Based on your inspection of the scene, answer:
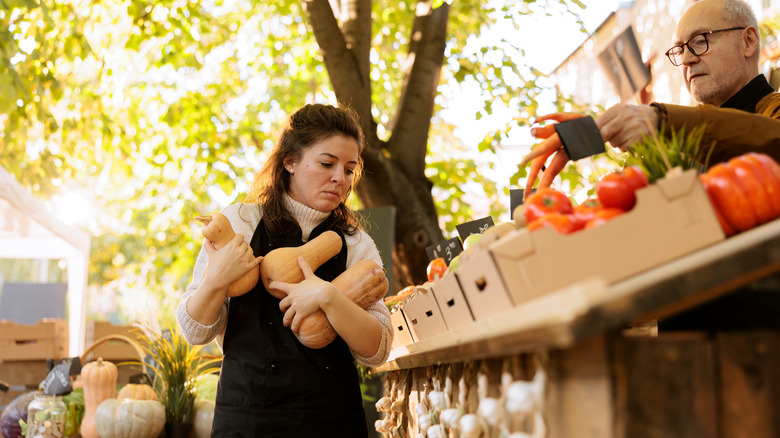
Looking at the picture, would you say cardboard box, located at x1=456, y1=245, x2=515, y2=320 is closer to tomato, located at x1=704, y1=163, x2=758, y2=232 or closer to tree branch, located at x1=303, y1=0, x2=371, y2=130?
tomato, located at x1=704, y1=163, x2=758, y2=232

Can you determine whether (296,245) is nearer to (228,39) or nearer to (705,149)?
(705,149)

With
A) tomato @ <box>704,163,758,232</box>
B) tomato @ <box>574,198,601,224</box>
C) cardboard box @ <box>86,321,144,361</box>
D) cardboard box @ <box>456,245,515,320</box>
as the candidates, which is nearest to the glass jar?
cardboard box @ <box>86,321,144,361</box>

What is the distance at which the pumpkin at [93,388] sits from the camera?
12.6 feet

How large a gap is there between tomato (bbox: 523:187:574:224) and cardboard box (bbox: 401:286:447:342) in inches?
19.5

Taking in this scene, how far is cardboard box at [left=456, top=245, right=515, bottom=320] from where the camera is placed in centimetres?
124

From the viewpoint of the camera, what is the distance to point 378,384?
4.23m

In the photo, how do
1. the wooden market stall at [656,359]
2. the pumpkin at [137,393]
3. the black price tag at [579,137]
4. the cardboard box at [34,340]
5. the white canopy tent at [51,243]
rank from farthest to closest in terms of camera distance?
the white canopy tent at [51,243], the cardboard box at [34,340], the pumpkin at [137,393], the black price tag at [579,137], the wooden market stall at [656,359]

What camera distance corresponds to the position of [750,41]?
255cm

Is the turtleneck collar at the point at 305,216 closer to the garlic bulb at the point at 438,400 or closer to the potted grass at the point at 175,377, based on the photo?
the garlic bulb at the point at 438,400

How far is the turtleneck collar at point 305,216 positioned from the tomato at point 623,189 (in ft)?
4.23

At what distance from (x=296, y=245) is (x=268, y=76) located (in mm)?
6991

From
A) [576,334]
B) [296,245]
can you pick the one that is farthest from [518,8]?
[576,334]

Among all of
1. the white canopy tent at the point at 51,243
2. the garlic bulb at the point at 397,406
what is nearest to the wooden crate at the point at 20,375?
the white canopy tent at the point at 51,243

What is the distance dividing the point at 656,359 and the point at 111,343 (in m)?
4.82
